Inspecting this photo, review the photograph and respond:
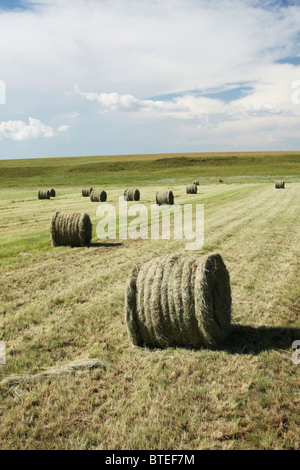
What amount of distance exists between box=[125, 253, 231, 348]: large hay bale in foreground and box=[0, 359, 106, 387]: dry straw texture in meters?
0.86

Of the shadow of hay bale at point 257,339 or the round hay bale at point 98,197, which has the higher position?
the round hay bale at point 98,197

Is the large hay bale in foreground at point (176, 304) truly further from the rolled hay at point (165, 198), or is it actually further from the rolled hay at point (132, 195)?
the rolled hay at point (132, 195)

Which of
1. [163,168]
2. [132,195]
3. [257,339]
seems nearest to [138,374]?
[257,339]

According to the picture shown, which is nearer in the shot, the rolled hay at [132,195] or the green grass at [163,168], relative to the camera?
the rolled hay at [132,195]

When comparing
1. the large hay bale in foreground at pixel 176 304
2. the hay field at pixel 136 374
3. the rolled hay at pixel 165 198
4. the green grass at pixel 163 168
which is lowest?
the hay field at pixel 136 374

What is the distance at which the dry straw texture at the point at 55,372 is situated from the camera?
5.28 metres

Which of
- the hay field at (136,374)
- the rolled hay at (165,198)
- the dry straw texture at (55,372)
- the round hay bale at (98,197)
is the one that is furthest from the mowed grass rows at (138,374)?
the round hay bale at (98,197)

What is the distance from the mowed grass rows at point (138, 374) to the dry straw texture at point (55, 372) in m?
0.12

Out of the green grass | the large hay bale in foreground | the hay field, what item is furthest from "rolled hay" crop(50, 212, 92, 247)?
the green grass

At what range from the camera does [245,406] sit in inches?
184

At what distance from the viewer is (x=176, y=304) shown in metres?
5.89

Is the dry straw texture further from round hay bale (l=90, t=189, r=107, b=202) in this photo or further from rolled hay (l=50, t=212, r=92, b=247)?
round hay bale (l=90, t=189, r=107, b=202)

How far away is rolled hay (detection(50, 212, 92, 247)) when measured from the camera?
47.0 ft

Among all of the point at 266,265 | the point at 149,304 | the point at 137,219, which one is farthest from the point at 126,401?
the point at 137,219
